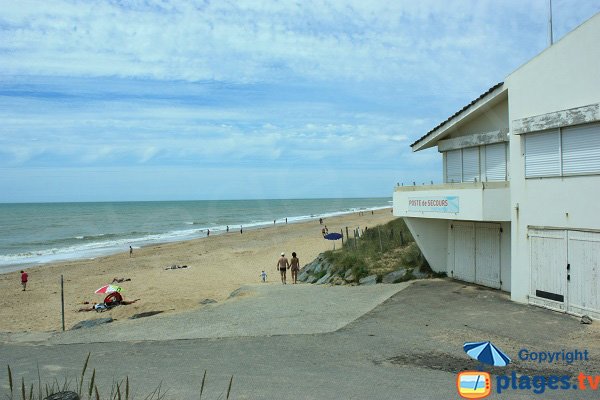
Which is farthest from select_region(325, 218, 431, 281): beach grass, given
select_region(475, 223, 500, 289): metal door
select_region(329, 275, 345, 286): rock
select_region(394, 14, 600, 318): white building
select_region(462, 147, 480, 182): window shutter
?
select_region(462, 147, 480, 182): window shutter

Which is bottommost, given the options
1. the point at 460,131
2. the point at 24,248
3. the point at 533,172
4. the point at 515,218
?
the point at 24,248

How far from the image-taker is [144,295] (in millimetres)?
24359

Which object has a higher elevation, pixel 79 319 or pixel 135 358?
pixel 135 358

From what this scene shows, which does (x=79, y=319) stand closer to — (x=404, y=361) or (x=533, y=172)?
(x=404, y=361)

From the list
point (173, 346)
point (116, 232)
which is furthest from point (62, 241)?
point (173, 346)

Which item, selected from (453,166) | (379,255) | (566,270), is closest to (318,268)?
(379,255)

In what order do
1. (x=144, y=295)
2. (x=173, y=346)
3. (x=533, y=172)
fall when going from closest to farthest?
1. (x=173, y=346)
2. (x=533, y=172)
3. (x=144, y=295)

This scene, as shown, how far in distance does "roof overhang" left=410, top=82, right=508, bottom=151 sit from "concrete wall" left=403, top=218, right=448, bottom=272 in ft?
9.00

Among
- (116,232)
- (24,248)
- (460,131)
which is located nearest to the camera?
(460,131)

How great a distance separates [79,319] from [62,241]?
43532 millimetres

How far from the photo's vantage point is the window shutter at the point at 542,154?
12.0m

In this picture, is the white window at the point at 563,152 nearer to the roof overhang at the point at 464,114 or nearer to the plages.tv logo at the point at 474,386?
the roof overhang at the point at 464,114

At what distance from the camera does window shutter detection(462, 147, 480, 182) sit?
16.0 m

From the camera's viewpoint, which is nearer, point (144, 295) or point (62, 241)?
point (144, 295)
